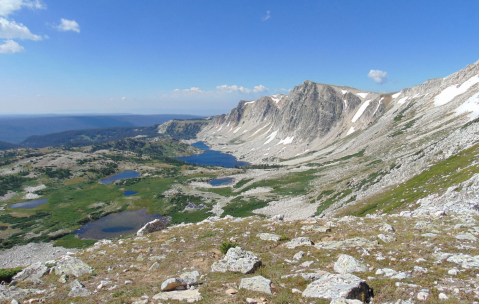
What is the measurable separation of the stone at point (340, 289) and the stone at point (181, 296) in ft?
16.3

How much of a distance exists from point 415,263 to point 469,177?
2908 cm

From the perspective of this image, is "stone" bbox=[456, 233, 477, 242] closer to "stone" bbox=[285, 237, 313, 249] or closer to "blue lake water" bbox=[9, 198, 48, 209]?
"stone" bbox=[285, 237, 313, 249]

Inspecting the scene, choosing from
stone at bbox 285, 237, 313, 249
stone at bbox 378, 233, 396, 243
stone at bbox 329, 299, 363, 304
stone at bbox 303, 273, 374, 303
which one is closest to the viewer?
stone at bbox 329, 299, 363, 304

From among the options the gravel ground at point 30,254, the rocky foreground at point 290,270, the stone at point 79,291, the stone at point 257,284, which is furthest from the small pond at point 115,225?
the stone at point 257,284

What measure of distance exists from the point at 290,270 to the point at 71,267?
15552 millimetres

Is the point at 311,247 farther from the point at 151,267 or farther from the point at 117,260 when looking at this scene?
the point at 117,260

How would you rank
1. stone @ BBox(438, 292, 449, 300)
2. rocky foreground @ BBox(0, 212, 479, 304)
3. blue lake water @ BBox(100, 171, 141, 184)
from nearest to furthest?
stone @ BBox(438, 292, 449, 300)
rocky foreground @ BBox(0, 212, 479, 304)
blue lake water @ BBox(100, 171, 141, 184)

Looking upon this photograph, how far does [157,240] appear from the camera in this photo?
23.4m

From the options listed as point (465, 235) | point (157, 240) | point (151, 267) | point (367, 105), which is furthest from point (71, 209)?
point (367, 105)

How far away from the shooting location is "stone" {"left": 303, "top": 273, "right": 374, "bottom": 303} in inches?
365

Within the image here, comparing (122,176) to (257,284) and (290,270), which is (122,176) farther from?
(257,284)

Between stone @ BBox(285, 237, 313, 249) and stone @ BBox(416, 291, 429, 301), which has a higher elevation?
stone @ BBox(416, 291, 429, 301)

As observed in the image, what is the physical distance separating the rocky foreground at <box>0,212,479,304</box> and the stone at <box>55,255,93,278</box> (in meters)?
0.06

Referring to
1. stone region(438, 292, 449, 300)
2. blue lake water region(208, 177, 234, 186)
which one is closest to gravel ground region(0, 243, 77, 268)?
blue lake water region(208, 177, 234, 186)
